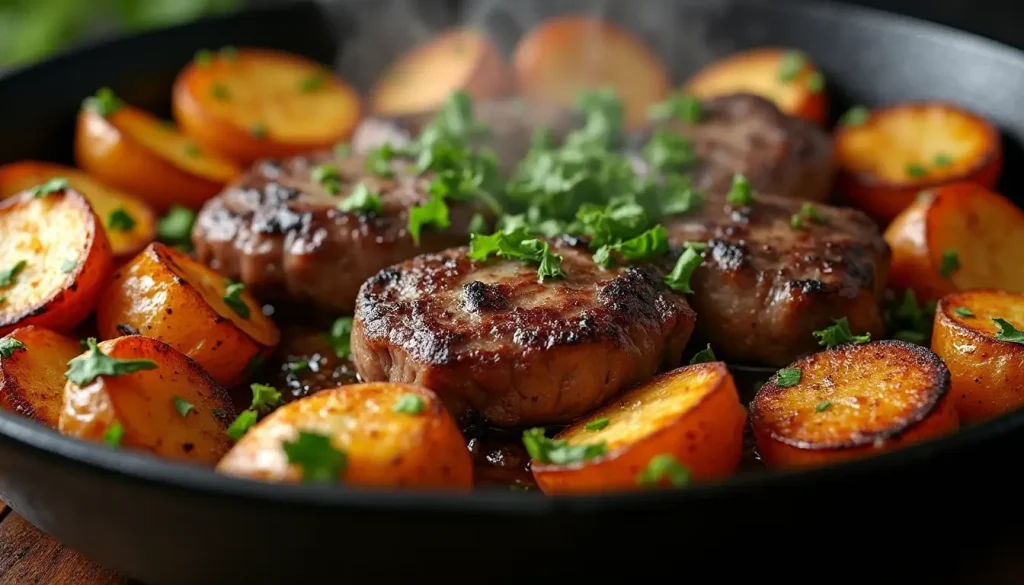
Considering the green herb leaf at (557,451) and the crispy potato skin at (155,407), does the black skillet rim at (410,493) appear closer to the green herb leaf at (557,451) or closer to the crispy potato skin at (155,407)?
the crispy potato skin at (155,407)

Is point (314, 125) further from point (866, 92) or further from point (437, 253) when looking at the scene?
point (866, 92)

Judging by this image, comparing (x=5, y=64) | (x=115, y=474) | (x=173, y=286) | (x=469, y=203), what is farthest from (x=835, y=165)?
(x=5, y=64)

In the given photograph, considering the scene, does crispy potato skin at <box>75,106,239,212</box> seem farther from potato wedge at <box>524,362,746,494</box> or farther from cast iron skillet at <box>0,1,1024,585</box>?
potato wedge at <box>524,362,746,494</box>

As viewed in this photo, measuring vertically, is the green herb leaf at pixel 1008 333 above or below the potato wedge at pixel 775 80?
above

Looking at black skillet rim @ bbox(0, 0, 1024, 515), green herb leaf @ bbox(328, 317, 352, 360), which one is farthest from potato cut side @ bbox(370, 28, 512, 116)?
black skillet rim @ bbox(0, 0, 1024, 515)

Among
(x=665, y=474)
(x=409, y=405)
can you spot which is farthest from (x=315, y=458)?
(x=665, y=474)

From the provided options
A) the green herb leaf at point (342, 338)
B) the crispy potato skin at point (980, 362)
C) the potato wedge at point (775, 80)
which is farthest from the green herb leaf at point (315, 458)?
the potato wedge at point (775, 80)
